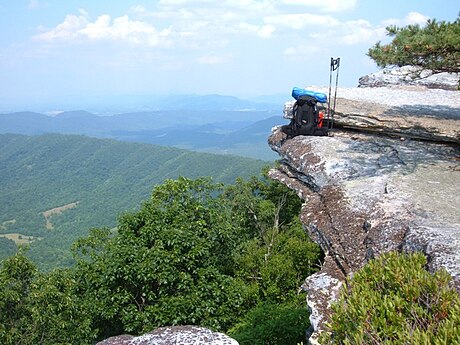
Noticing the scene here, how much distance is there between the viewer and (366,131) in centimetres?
1084

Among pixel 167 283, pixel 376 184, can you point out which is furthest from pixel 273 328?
pixel 376 184

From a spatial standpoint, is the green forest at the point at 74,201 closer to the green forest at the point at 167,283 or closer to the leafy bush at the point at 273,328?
the green forest at the point at 167,283

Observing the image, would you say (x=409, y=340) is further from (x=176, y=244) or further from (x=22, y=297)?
(x=22, y=297)

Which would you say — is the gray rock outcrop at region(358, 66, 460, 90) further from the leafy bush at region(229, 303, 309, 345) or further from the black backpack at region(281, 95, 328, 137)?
the leafy bush at region(229, 303, 309, 345)

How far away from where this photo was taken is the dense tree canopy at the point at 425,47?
26.5ft

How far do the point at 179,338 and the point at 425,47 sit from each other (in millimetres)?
6748

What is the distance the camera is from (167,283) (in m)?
11.4

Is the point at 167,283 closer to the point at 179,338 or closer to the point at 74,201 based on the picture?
the point at 179,338

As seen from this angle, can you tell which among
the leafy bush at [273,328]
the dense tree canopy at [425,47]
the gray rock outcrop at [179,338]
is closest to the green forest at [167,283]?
the leafy bush at [273,328]

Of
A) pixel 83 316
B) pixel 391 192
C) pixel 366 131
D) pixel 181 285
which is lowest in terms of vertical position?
pixel 83 316

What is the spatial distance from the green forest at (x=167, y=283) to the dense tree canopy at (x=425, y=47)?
657 cm

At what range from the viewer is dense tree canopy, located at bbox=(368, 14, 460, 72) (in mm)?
8062

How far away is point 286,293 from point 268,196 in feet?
23.3

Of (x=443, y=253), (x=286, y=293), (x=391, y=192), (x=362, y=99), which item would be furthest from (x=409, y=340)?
(x=286, y=293)
